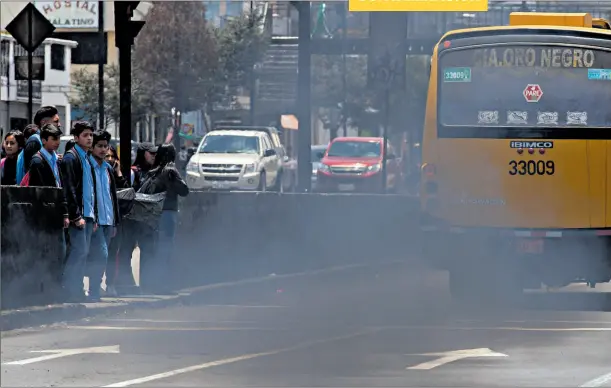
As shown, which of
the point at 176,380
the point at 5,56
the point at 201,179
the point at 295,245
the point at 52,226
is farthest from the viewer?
the point at 5,56

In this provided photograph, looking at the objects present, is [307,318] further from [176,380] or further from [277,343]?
[176,380]

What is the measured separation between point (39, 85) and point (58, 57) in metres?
4.79

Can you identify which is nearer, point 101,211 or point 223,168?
point 101,211

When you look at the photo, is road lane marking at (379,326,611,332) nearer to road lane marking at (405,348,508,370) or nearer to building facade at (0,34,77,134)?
road lane marking at (405,348,508,370)

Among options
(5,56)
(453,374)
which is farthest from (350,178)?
(453,374)

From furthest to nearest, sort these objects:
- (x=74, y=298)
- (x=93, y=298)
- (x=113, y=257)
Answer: (x=113, y=257) < (x=93, y=298) < (x=74, y=298)

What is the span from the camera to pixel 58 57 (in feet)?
252

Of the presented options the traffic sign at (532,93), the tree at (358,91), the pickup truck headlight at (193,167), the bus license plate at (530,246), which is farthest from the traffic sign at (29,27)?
the tree at (358,91)

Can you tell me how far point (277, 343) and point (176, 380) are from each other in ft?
9.23

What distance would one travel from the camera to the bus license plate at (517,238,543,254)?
19625 mm

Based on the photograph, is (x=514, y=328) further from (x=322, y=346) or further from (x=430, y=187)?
(x=430, y=187)

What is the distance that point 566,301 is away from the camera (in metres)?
20.0

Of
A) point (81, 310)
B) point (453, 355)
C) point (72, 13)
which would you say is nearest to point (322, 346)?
point (453, 355)

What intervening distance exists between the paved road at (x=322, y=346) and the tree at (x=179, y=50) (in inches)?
1727
